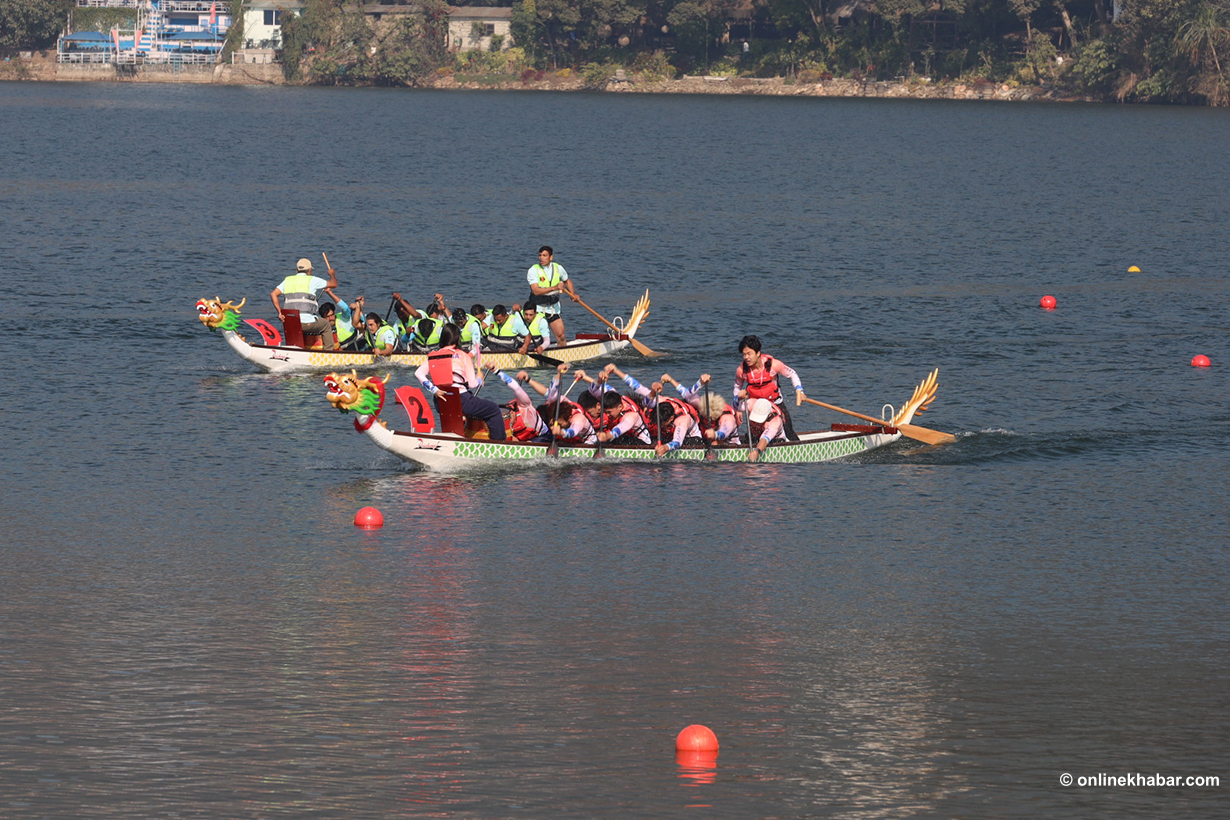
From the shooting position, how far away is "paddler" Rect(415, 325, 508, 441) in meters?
24.4

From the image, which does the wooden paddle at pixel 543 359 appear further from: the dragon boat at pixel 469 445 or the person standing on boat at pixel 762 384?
the person standing on boat at pixel 762 384

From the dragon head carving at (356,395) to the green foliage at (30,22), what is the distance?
169696mm

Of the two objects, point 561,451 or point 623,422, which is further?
point 623,422

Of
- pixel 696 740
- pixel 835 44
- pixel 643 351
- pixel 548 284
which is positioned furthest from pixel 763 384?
pixel 835 44

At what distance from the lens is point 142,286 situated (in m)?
45.4

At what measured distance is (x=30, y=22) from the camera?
586 feet

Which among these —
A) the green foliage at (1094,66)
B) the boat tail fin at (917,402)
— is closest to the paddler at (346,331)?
the boat tail fin at (917,402)

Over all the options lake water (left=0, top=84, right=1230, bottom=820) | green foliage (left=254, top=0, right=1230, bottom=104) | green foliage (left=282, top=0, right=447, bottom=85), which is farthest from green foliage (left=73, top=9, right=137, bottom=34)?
lake water (left=0, top=84, right=1230, bottom=820)

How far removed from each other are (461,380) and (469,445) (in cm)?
109

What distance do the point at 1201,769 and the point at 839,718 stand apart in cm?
345

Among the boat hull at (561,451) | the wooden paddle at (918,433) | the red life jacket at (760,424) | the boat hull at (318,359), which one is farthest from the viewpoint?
the boat hull at (318,359)

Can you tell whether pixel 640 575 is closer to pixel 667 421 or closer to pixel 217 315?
pixel 667 421

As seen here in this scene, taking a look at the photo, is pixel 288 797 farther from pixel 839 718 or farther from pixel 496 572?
pixel 496 572

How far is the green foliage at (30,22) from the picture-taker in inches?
6919
